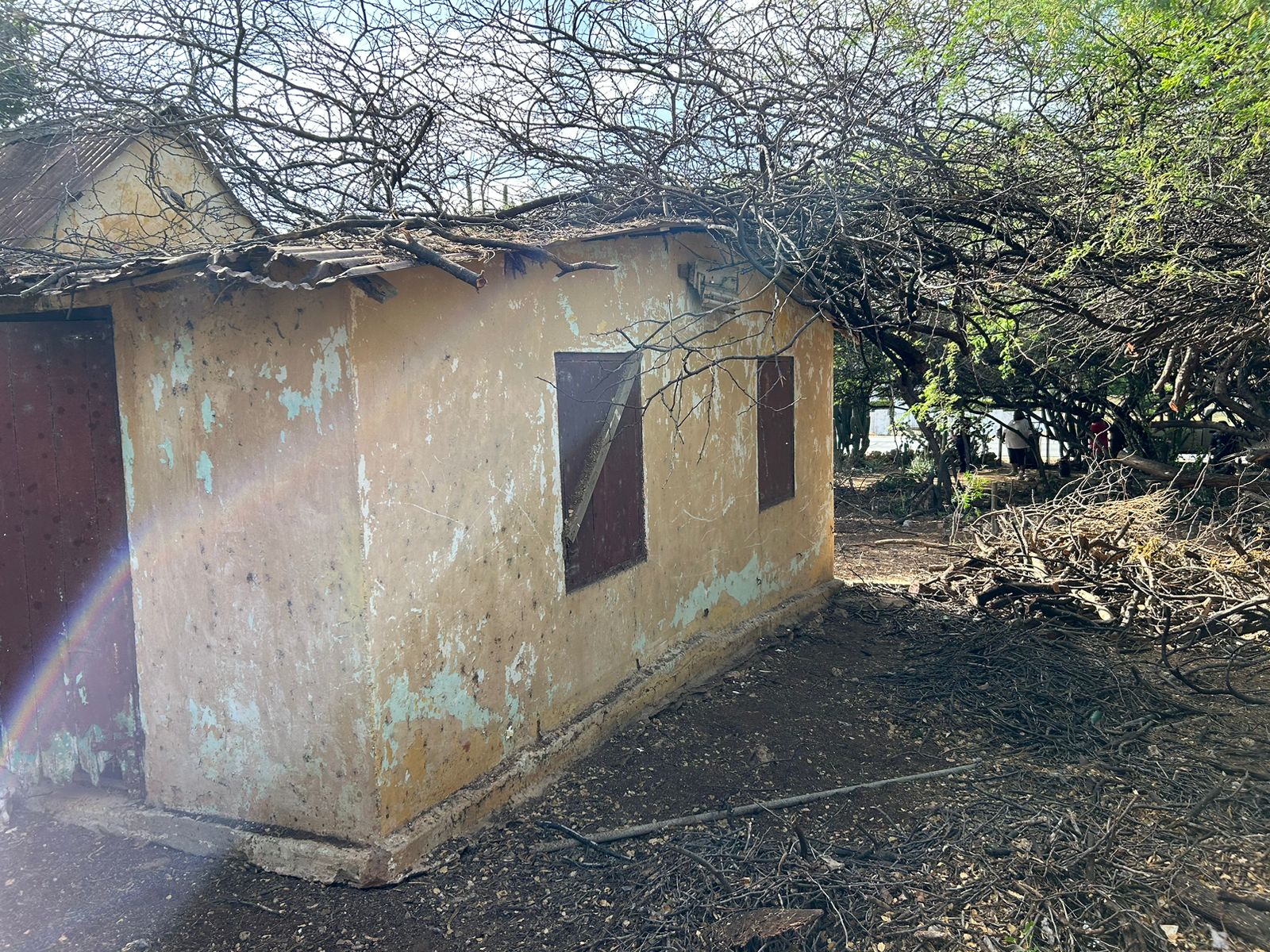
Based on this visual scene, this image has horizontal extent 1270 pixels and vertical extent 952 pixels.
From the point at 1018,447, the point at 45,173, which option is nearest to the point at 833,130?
the point at 45,173

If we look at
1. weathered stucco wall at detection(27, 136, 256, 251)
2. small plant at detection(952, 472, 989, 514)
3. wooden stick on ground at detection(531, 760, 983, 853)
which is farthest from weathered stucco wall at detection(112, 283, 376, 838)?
small plant at detection(952, 472, 989, 514)

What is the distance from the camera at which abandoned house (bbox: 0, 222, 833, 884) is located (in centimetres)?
365

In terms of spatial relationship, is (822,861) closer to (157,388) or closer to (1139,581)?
(157,388)

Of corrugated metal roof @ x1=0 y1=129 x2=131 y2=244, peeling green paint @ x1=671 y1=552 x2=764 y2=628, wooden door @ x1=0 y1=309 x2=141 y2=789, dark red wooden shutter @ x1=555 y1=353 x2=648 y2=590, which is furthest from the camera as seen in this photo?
corrugated metal roof @ x1=0 y1=129 x2=131 y2=244

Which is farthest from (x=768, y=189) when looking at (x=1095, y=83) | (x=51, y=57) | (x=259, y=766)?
(x=51, y=57)

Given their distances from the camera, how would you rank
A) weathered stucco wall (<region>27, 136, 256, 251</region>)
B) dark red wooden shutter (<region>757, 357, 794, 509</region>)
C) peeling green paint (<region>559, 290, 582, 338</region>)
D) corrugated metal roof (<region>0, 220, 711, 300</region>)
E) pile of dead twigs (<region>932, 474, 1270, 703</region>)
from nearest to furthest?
corrugated metal roof (<region>0, 220, 711, 300</region>) < peeling green paint (<region>559, 290, 582, 338</region>) < pile of dead twigs (<region>932, 474, 1270, 703</region>) < weathered stucco wall (<region>27, 136, 256, 251</region>) < dark red wooden shutter (<region>757, 357, 794, 509</region>)

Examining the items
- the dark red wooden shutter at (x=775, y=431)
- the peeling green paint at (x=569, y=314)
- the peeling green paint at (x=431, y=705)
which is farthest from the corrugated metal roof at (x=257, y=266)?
the dark red wooden shutter at (x=775, y=431)

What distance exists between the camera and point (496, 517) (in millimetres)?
4387

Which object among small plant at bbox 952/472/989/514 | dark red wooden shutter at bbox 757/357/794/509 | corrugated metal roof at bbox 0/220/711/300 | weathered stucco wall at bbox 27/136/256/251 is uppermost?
weathered stucco wall at bbox 27/136/256/251

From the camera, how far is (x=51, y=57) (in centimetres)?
596

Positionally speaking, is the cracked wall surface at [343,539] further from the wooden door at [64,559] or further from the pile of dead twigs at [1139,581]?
the pile of dead twigs at [1139,581]

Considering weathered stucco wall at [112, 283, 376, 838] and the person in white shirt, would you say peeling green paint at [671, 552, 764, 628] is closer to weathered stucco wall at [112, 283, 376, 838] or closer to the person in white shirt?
weathered stucco wall at [112, 283, 376, 838]

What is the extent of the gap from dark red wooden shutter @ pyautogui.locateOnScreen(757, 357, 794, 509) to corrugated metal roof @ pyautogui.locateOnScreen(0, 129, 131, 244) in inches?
204

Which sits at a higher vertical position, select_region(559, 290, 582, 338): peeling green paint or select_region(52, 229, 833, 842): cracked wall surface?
select_region(559, 290, 582, 338): peeling green paint
